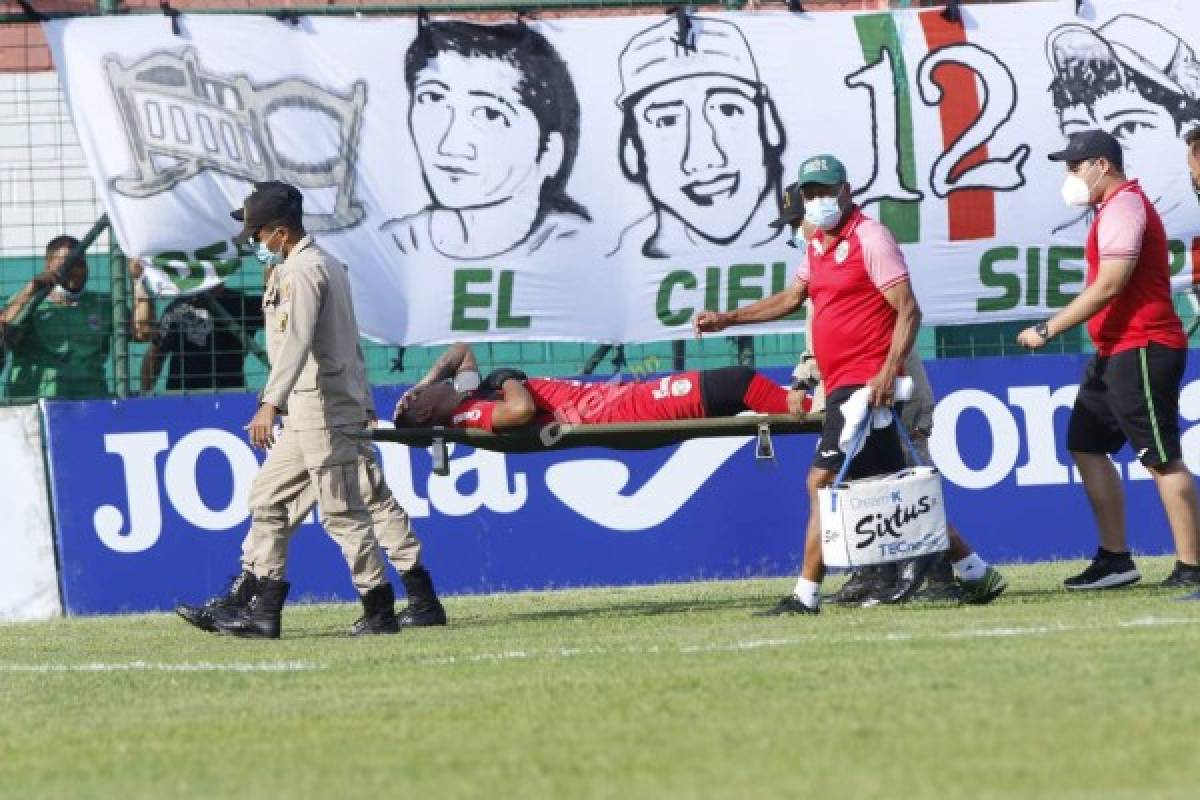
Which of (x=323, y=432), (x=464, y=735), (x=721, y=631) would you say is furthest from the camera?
(x=323, y=432)

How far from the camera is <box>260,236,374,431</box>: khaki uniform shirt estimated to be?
33.0 ft

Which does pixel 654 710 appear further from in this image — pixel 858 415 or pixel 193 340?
pixel 193 340

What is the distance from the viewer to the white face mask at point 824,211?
9.77 meters

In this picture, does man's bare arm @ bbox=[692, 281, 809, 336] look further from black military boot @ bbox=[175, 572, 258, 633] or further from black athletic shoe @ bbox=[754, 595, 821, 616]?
black military boot @ bbox=[175, 572, 258, 633]

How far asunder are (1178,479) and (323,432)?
12.4 feet

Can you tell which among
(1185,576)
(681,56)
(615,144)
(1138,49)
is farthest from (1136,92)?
(1185,576)

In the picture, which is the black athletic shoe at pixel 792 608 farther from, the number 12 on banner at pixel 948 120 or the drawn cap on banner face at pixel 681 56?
the drawn cap on banner face at pixel 681 56

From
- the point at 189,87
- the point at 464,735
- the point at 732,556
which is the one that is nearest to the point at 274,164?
the point at 189,87

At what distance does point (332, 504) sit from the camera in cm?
1023

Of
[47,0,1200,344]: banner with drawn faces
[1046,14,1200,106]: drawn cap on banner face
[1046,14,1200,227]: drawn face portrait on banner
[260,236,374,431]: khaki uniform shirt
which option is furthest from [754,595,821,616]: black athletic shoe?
[1046,14,1200,106]: drawn cap on banner face

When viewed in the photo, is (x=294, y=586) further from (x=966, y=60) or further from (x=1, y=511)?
(x=966, y=60)

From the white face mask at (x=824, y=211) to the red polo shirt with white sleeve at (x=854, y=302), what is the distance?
10 cm

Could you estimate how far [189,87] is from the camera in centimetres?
1358

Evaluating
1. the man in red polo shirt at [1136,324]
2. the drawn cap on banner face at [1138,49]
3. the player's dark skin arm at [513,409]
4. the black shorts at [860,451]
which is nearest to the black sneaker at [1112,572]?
the man in red polo shirt at [1136,324]
